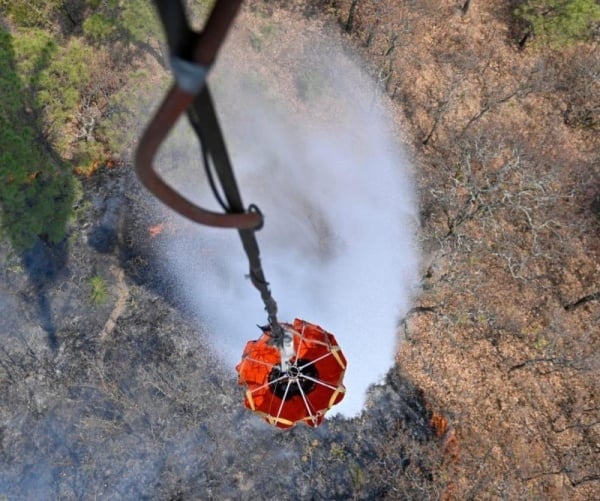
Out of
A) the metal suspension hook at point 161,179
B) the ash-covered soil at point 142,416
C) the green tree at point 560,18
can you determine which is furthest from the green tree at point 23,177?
the green tree at point 560,18

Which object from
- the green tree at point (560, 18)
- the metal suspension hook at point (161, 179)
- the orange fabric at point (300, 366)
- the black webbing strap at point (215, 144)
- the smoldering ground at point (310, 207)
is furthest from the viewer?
the green tree at point (560, 18)

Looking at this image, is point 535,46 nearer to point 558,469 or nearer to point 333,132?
point 333,132

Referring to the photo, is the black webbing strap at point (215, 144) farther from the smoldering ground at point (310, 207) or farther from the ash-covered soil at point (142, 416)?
the smoldering ground at point (310, 207)

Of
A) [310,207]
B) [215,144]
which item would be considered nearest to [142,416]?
[310,207]

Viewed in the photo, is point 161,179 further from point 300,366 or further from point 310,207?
point 310,207

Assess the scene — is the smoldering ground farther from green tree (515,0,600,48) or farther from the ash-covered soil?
green tree (515,0,600,48)

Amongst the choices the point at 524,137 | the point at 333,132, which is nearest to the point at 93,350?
the point at 333,132
